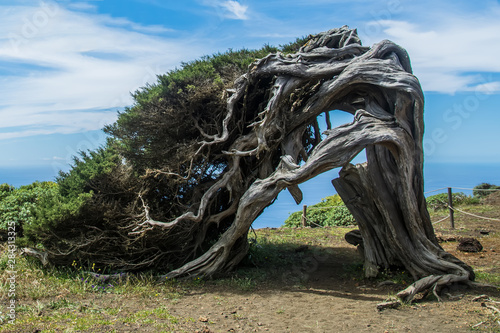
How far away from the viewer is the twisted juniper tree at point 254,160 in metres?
7.87

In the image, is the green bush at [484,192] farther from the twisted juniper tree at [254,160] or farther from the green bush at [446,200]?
the twisted juniper tree at [254,160]

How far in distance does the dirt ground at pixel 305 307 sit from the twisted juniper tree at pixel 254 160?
55 centimetres

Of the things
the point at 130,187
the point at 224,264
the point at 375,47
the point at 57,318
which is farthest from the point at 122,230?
the point at 375,47

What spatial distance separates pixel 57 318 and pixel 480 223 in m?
13.4

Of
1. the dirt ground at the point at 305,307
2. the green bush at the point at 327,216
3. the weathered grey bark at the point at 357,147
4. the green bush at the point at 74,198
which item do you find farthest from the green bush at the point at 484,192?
the green bush at the point at 74,198

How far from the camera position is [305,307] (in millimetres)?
6801

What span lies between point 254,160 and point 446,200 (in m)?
11.8

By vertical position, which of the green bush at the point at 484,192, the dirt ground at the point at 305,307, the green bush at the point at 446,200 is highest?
the green bush at the point at 484,192

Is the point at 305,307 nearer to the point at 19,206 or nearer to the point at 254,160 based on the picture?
the point at 254,160

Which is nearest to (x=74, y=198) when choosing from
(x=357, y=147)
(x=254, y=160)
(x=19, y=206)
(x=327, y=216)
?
(x=19, y=206)

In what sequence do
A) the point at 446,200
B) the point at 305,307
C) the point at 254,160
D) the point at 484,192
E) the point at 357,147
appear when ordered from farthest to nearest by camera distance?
the point at 484,192, the point at 446,200, the point at 254,160, the point at 357,147, the point at 305,307

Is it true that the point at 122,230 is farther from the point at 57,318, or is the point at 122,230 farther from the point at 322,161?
the point at 322,161

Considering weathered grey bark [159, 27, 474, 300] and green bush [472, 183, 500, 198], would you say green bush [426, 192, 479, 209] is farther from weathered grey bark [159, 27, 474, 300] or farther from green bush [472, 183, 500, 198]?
weathered grey bark [159, 27, 474, 300]

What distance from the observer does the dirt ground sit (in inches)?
231
